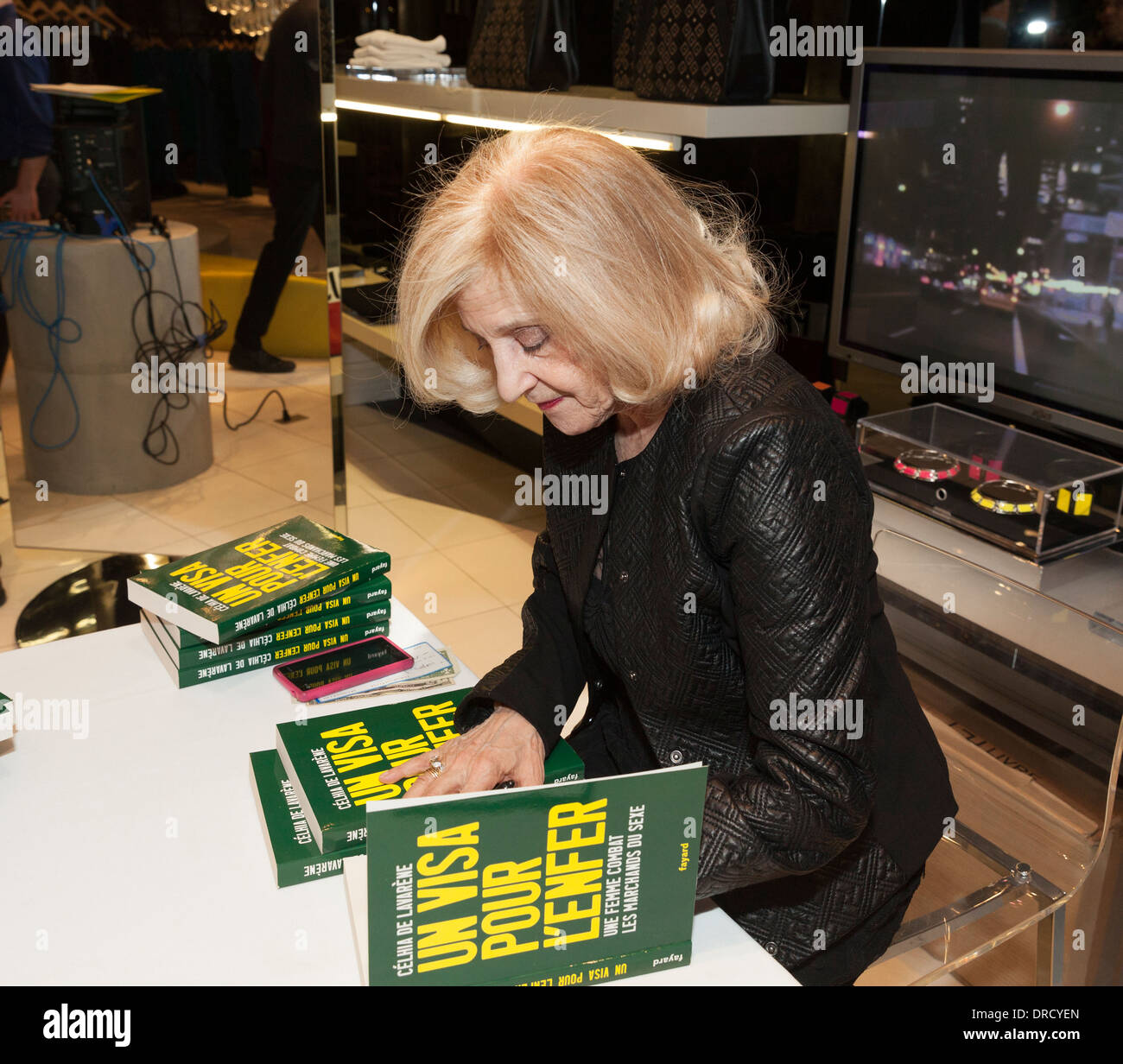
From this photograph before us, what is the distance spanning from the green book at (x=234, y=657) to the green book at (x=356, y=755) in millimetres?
165

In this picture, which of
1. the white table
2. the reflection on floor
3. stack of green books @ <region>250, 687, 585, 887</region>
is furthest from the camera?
the reflection on floor

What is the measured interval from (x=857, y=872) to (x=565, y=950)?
0.50 meters

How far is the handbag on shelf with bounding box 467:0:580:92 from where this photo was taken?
3.14 metres

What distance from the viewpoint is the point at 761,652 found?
1.09 meters

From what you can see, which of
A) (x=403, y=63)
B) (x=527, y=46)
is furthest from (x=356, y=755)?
(x=403, y=63)

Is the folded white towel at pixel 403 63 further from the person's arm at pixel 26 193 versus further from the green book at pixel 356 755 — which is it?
the green book at pixel 356 755

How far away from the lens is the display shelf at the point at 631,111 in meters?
2.67

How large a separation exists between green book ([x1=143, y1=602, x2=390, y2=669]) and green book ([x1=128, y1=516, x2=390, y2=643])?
0.02m

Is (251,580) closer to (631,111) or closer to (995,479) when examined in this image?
(995,479)

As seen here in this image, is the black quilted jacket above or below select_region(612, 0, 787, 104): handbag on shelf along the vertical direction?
below

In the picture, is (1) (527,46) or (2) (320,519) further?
(2) (320,519)

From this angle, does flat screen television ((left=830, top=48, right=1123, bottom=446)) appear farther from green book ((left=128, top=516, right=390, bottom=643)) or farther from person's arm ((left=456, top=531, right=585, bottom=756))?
green book ((left=128, top=516, right=390, bottom=643))

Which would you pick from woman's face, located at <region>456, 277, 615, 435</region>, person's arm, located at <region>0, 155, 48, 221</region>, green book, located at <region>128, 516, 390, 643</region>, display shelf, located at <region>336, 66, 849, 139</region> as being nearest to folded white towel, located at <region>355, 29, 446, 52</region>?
display shelf, located at <region>336, 66, 849, 139</region>

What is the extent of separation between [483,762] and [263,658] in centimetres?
37
